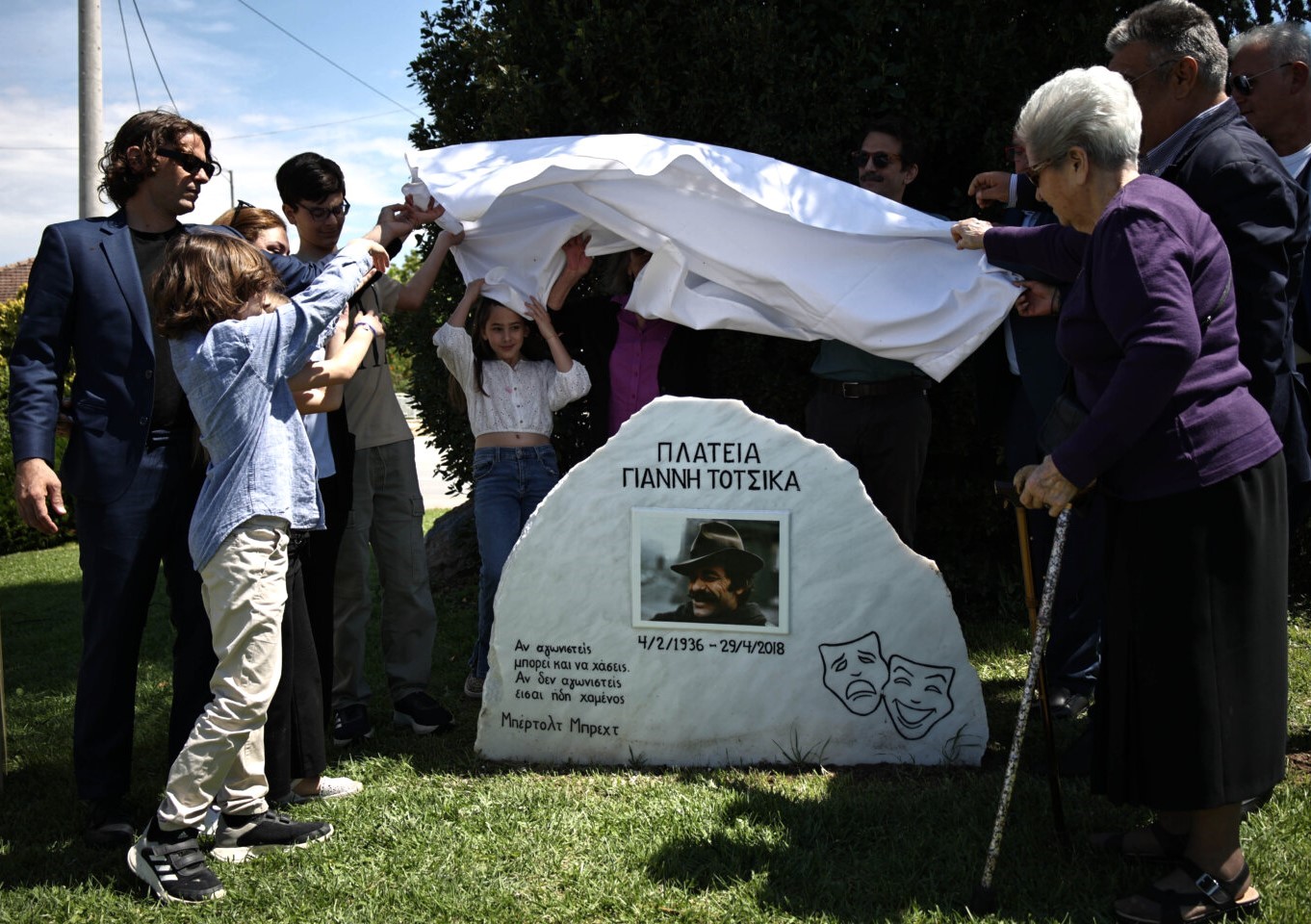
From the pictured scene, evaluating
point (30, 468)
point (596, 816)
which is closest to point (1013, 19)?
point (596, 816)

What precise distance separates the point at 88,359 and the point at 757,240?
2395mm

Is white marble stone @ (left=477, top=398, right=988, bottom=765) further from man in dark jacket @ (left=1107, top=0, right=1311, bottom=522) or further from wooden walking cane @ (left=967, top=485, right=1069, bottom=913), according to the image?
man in dark jacket @ (left=1107, top=0, right=1311, bottom=522)

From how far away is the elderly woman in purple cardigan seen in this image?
2631 mm

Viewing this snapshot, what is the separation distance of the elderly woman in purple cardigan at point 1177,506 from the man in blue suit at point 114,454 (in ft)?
8.71

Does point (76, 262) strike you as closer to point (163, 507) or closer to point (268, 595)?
point (163, 507)

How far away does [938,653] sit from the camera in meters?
3.89

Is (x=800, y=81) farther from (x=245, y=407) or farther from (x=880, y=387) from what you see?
(x=245, y=407)

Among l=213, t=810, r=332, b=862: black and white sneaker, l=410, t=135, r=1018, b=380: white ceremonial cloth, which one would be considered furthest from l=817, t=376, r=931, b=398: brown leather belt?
l=213, t=810, r=332, b=862: black and white sneaker

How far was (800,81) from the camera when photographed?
17.2ft

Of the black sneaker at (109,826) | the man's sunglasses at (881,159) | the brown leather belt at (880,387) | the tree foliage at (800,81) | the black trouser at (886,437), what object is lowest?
the black sneaker at (109,826)

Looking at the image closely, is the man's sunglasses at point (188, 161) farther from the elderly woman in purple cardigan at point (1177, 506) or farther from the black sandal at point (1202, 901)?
the black sandal at point (1202, 901)

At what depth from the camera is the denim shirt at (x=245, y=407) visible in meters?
3.15

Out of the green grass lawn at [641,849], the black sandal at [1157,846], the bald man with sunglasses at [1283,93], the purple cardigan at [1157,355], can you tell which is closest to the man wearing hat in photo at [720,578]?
the green grass lawn at [641,849]

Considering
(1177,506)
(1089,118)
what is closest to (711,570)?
(1177,506)
